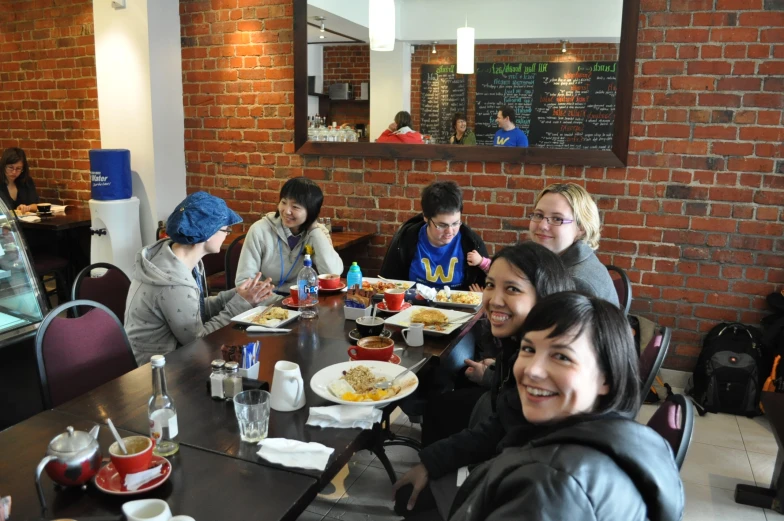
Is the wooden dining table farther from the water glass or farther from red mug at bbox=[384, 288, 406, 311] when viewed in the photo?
red mug at bbox=[384, 288, 406, 311]

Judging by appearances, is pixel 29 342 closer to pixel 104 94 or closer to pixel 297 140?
pixel 297 140

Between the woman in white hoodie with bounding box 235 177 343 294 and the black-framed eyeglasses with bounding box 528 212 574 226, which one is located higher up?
the black-framed eyeglasses with bounding box 528 212 574 226

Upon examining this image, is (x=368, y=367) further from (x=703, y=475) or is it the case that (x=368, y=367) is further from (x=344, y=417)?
(x=703, y=475)

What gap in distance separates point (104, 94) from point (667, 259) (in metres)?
4.24

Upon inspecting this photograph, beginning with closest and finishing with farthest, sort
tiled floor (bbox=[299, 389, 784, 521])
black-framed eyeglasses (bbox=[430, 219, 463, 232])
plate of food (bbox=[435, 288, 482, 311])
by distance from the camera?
1. tiled floor (bbox=[299, 389, 784, 521])
2. plate of food (bbox=[435, 288, 482, 311])
3. black-framed eyeglasses (bbox=[430, 219, 463, 232])

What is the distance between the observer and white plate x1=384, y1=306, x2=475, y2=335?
2.38 m

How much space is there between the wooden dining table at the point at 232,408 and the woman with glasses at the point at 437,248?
79 cm

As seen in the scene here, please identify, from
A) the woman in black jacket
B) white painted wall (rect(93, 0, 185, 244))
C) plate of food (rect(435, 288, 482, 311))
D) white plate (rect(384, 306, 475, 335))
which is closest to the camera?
the woman in black jacket

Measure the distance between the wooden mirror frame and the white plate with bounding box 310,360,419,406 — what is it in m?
2.29

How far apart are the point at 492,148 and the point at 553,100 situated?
1.18 meters

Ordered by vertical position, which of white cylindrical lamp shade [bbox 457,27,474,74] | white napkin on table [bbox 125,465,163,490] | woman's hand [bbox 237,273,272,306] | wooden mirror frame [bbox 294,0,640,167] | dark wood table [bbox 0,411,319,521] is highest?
white cylindrical lamp shade [bbox 457,27,474,74]

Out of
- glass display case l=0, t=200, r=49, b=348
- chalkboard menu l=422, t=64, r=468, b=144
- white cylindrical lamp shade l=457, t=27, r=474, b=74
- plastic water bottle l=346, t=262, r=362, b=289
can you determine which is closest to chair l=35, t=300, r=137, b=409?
glass display case l=0, t=200, r=49, b=348

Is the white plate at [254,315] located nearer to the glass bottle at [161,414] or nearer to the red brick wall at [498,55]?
the glass bottle at [161,414]

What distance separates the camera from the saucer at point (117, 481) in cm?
128
